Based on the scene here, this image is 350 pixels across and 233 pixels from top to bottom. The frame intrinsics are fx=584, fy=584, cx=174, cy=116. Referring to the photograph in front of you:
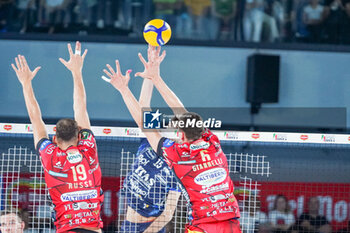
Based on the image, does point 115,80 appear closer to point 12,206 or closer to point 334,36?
point 12,206

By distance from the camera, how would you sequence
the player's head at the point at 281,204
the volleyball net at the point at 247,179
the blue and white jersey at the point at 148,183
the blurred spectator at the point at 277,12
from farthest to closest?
the blurred spectator at the point at 277,12 < the player's head at the point at 281,204 < the volleyball net at the point at 247,179 < the blue and white jersey at the point at 148,183

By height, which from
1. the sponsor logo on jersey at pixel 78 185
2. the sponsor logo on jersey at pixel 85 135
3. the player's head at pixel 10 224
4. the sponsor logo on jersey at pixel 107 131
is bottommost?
the player's head at pixel 10 224

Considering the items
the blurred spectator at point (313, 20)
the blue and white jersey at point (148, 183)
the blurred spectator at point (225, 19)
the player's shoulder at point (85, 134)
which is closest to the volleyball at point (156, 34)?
the blue and white jersey at point (148, 183)

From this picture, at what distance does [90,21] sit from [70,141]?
22.7 ft

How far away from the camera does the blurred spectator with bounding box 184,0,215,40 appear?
42.0 feet

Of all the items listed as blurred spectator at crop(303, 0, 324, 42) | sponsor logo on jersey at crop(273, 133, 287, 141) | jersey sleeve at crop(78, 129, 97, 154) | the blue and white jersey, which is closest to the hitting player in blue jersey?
the blue and white jersey

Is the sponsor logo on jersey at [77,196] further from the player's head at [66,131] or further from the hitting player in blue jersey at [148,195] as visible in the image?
the hitting player in blue jersey at [148,195]

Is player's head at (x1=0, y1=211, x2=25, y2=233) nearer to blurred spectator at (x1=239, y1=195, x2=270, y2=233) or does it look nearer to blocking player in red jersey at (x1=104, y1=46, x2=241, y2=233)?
blocking player in red jersey at (x1=104, y1=46, x2=241, y2=233)

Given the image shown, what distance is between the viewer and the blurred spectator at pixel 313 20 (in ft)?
42.7

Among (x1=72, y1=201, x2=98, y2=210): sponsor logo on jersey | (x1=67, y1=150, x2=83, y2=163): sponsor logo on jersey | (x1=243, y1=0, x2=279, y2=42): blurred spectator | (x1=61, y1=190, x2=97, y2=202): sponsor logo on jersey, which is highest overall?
(x1=243, y1=0, x2=279, y2=42): blurred spectator

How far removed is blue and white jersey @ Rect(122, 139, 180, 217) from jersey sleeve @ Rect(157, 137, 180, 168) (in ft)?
4.49

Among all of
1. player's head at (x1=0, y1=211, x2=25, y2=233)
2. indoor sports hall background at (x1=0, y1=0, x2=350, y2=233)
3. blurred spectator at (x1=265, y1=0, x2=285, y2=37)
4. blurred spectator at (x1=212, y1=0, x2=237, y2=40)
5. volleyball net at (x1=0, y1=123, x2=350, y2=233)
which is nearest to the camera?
player's head at (x1=0, y1=211, x2=25, y2=233)

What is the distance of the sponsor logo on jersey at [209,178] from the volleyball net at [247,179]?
1.72m

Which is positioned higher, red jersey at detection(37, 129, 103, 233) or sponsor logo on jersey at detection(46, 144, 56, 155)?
sponsor logo on jersey at detection(46, 144, 56, 155)
